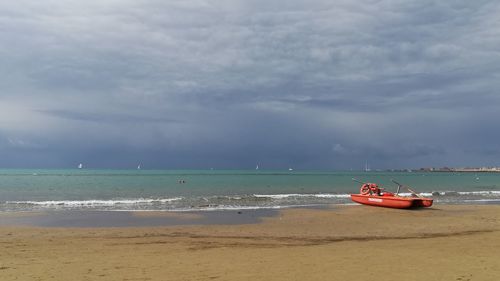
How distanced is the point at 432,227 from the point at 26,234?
15860 millimetres

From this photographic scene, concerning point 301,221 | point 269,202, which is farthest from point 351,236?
point 269,202

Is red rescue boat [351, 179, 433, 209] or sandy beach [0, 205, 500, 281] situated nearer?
Result: sandy beach [0, 205, 500, 281]

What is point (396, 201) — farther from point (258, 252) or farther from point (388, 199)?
point (258, 252)

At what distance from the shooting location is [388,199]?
2784 centimetres

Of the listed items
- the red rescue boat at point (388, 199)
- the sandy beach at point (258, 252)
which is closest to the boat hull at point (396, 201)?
the red rescue boat at point (388, 199)

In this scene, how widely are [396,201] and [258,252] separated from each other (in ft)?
60.1

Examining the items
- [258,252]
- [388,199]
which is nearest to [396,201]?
[388,199]

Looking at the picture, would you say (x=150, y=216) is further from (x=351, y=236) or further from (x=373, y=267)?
(x=373, y=267)

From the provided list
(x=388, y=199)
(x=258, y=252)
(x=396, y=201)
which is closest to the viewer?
(x=258, y=252)

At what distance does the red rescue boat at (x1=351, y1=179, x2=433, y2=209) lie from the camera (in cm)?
2673

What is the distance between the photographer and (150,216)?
22047 mm

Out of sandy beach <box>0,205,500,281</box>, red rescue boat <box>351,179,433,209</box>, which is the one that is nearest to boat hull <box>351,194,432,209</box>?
red rescue boat <box>351,179,433,209</box>

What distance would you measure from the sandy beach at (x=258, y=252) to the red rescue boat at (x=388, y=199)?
24.3 feet

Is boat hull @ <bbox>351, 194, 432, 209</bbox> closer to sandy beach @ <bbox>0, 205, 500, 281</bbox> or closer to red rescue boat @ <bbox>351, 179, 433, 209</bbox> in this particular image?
red rescue boat @ <bbox>351, 179, 433, 209</bbox>
